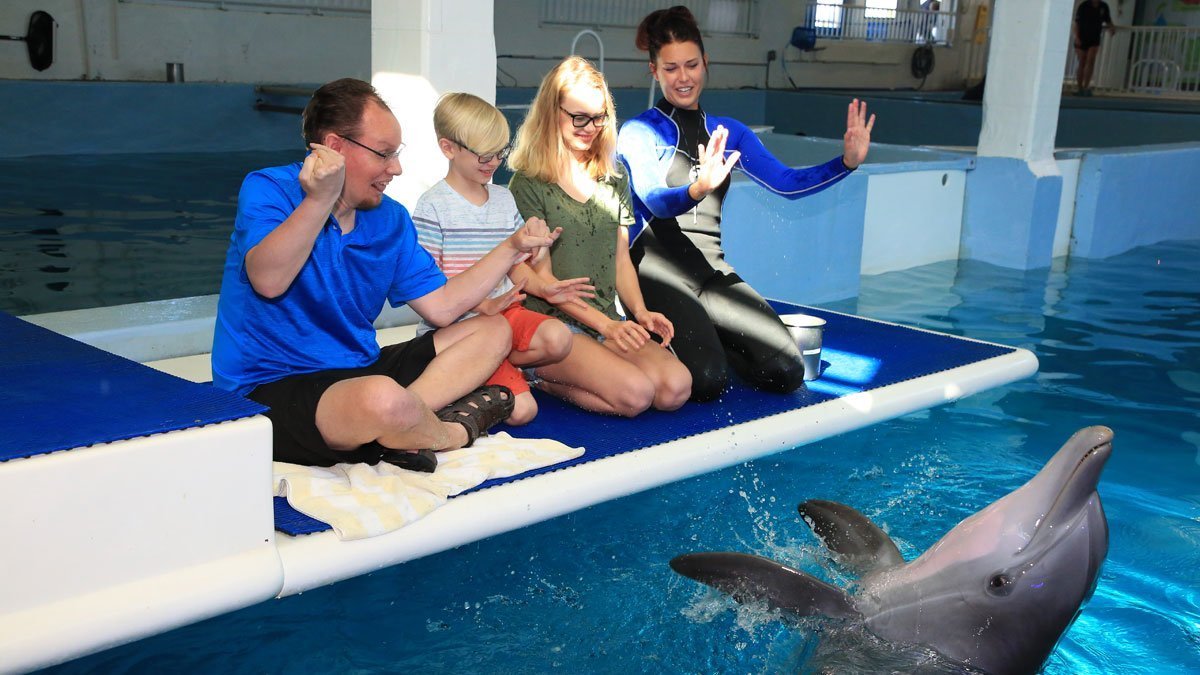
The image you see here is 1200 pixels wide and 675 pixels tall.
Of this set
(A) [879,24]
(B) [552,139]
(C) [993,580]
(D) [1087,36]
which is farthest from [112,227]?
(A) [879,24]

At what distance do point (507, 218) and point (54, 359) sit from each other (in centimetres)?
149

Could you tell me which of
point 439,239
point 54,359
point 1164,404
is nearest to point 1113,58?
point 1164,404

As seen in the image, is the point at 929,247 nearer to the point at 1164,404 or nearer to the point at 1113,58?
the point at 1164,404

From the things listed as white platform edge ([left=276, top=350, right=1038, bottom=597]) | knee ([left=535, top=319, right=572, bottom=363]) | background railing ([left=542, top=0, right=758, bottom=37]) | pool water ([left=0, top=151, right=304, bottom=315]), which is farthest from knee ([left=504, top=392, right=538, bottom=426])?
background railing ([left=542, top=0, right=758, bottom=37])

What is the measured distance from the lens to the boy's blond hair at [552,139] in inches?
151

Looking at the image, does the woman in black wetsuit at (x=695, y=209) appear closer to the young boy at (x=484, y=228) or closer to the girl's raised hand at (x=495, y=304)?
→ the young boy at (x=484, y=228)

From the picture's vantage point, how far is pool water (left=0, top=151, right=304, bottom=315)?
6422mm

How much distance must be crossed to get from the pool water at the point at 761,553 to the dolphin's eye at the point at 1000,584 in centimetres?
20

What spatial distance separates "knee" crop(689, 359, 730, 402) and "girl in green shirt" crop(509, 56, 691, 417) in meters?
0.11

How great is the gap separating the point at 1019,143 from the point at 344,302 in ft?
22.4

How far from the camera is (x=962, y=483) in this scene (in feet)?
14.2

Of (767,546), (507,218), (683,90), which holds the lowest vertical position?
(767,546)

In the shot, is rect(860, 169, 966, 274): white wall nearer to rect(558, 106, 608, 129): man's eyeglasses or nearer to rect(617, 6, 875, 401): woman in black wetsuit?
rect(617, 6, 875, 401): woman in black wetsuit

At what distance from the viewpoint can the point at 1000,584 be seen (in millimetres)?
2455
